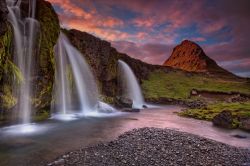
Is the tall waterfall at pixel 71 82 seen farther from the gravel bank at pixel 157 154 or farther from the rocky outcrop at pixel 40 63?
the gravel bank at pixel 157 154

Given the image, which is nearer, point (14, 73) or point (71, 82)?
point (14, 73)

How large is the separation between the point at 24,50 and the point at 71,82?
1571 centimetres

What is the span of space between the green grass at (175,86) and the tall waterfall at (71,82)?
41155mm

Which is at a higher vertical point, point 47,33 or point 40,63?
point 47,33

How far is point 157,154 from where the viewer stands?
16.4 meters

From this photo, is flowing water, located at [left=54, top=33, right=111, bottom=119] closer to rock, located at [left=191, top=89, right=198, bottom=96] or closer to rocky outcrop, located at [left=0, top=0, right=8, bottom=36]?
rocky outcrop, located at [left=0, top=0, right=8, bottom=36]

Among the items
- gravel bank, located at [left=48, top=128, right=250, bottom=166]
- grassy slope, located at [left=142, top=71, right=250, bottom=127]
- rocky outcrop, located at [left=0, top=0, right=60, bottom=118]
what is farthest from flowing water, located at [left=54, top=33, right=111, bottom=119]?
grassy slope, located at [left=142, top=71, right=250, bottom=127]

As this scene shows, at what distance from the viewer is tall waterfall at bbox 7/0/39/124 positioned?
29469 millimetres

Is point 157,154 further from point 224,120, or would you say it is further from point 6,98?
point 224,120

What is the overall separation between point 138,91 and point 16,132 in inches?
2361

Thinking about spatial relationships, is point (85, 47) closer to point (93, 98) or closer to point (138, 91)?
point (93, 98)

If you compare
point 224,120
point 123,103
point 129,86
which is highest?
point 129,86

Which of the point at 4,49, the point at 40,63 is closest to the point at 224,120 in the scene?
the point at 40,63

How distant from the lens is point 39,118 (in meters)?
33.5
